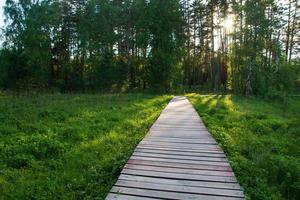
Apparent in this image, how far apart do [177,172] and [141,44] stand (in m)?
28.4

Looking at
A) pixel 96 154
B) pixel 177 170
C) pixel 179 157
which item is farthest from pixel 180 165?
pixel 96 154

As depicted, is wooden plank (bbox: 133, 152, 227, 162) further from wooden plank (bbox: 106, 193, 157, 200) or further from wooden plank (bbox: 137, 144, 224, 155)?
wooden plank (bbox: 106, 193, 157, 200)

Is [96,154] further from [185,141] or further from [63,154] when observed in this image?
[185,141]

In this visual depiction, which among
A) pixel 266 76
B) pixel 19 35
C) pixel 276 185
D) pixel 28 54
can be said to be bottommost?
pixel 276 185

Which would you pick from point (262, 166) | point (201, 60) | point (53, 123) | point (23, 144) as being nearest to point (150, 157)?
point (262, 166)

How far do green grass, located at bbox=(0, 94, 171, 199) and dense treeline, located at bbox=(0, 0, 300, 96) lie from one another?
19.0m

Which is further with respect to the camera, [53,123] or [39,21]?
[39,21]

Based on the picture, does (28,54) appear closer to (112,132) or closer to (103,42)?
(103,42)

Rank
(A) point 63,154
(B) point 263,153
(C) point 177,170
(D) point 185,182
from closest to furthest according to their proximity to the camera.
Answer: (D) point 185,182, (C) point 177,170, (A) point 63,154, (B) point 263,153

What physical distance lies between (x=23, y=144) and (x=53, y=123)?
3125mm

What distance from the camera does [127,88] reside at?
3281cm

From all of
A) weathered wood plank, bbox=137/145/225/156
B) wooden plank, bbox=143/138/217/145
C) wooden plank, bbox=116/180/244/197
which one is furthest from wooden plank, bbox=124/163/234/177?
wooden plank, bbox=143/138/217/145

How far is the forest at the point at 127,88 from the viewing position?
6281 mm

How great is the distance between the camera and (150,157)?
6.63 meters
